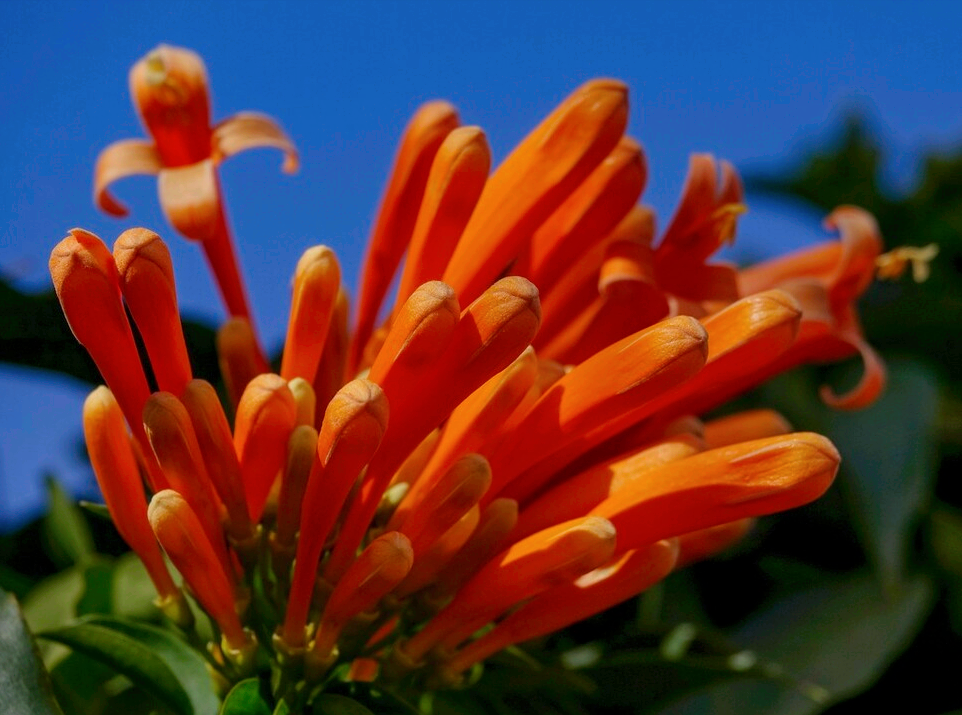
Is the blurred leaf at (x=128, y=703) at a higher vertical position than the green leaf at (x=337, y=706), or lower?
lower

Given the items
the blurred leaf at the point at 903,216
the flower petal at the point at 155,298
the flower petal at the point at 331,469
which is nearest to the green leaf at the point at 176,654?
the flower petal at the point at 331,469

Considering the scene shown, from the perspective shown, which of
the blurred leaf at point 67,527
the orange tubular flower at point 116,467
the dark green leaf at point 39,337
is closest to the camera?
the orange tubular flower at point 116,467

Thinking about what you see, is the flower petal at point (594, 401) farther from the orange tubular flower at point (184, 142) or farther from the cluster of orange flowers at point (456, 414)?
the orange tubular flower at point (184, 142)

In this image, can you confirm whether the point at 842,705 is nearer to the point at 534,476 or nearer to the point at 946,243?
the point at 534,476

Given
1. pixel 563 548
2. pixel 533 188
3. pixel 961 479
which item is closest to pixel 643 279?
pixel 533 188

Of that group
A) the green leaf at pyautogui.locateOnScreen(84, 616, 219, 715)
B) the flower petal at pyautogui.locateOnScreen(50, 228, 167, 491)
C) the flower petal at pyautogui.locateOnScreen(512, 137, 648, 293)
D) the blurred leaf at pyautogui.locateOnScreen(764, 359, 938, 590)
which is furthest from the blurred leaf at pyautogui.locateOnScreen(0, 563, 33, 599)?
the blurred leaf at pyautogui.locateOnScreen(764, 359, 938, 590)

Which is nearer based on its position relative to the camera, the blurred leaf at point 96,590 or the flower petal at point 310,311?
the flower petal at point 310,311

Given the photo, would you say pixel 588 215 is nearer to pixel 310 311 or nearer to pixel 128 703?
pixel 310 311

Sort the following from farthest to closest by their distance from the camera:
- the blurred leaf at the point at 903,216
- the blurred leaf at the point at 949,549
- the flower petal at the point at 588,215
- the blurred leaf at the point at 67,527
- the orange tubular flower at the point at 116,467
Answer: the blurred leaf at the point at 903,216 < the blurred leaf at the point at 949,549 < the blurred leaf at the point at 67,527 < the flower petal at the point at 588,215 < the orange tubular flower at the point at 116,467
